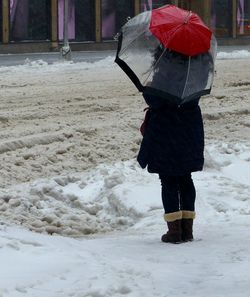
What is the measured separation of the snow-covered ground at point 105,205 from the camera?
15.6 feet

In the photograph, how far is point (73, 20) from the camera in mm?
31516

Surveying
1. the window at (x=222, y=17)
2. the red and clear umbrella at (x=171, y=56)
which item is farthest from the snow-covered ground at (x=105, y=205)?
the window at (x=222, y=17)

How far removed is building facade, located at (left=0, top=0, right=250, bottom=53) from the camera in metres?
29.5

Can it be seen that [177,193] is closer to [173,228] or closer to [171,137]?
[173,228]

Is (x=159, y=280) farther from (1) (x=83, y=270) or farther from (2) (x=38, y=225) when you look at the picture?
(2) (x=38, y=225)

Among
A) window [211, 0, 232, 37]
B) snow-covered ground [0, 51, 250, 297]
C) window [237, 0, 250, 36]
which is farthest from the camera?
window [237, 0, 250, 36]

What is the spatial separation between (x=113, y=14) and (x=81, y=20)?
1575 millimetres

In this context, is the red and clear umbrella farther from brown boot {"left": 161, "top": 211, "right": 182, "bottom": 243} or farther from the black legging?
brown boot {"left": 161, "top": 211, "right": 182, "bottom": 243}

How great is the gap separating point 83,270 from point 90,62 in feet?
64.1

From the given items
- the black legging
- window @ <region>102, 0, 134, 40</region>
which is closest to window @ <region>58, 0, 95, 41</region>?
window @ <region>102, 0, 134, 40</region>

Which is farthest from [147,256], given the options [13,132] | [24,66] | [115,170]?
[24,66]

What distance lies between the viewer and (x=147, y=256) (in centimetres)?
562

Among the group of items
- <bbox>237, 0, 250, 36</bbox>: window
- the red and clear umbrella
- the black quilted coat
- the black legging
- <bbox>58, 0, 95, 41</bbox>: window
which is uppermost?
the red and clear umbrella

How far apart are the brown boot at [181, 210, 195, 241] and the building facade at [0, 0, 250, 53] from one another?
23.6 m
